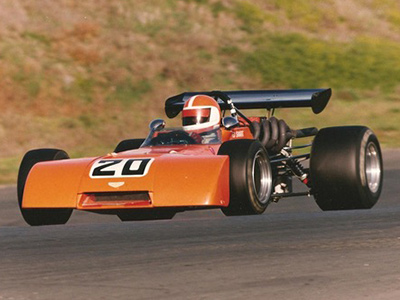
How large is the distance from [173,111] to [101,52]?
26.6 meters

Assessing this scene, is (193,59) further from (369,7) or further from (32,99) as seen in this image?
(369,7)

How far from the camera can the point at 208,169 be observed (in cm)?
1105

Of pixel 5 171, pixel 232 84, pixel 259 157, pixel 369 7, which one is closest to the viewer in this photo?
pixel 259 157

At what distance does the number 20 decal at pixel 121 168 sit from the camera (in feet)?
36.3

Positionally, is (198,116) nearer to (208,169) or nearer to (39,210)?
(208,169)

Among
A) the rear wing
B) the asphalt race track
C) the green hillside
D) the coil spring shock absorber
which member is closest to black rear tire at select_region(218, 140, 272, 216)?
the asphalt race track

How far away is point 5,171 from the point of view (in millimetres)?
23953

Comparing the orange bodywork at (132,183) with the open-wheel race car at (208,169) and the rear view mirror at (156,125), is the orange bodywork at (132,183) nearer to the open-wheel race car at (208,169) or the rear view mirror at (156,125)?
the open-wheel race car at (208,169)

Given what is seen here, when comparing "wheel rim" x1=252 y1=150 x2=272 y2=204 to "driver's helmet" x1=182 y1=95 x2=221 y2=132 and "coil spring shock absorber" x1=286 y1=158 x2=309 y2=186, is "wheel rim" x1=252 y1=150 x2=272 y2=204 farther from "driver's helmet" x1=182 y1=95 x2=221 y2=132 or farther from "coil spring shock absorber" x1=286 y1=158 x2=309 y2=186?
"coil spring shock absorber" x1=286 y1=158 x2=309 y2=186

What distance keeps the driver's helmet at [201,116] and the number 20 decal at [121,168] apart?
5.68ft

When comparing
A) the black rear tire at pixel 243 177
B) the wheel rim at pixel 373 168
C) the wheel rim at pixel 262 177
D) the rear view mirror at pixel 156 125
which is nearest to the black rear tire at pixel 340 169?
the wheel rim at pixel 373 168

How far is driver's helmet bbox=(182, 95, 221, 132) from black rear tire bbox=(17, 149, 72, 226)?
58.8 inches

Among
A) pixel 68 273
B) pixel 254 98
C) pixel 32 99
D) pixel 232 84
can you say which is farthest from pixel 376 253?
pixel 232 84

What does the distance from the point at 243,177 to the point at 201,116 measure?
1.87 m
